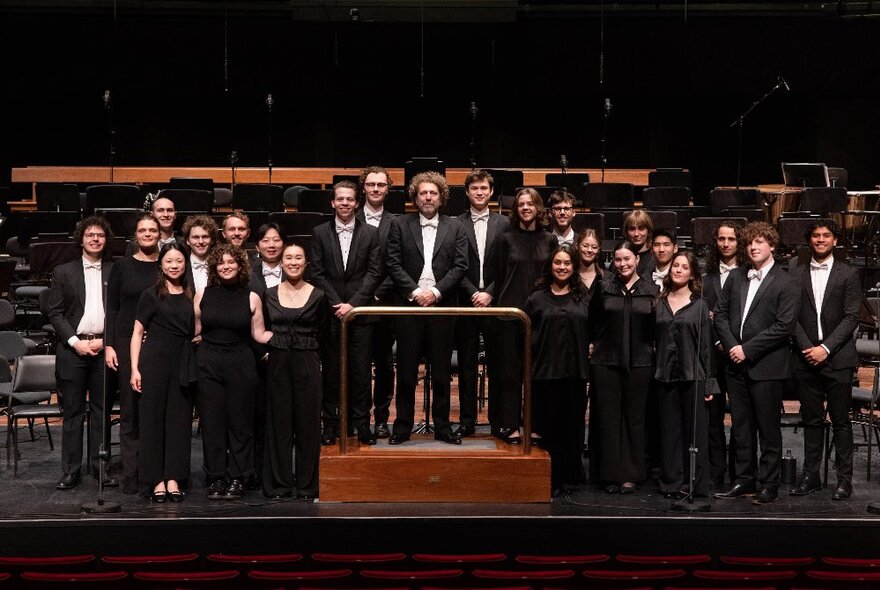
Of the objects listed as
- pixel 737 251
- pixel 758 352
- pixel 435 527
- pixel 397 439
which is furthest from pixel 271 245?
pixel 758 352

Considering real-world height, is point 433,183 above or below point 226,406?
above

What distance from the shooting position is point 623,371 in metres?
5.13

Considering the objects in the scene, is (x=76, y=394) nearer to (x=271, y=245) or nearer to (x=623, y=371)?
(x=271, y=245)

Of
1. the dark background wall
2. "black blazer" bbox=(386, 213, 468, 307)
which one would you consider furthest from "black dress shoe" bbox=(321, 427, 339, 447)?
the dark background wall

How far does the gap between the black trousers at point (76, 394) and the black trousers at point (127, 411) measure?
103mm

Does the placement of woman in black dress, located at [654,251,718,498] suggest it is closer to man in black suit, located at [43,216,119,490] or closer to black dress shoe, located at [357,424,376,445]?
black dress shoe, located at [357,424,376,445]

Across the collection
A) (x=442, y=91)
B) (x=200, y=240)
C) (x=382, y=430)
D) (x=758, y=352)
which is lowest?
(x=382, y=430)

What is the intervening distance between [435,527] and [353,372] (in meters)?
0.96

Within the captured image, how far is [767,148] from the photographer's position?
524 inches

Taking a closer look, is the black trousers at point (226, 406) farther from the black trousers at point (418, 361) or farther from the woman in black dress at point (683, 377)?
the woman in black dress at point (683, 377)

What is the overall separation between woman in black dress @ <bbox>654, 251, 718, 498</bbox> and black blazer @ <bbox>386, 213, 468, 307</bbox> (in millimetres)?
997

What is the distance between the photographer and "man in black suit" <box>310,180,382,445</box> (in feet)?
17.2

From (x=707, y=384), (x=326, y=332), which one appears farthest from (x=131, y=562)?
(x=707, y=384)

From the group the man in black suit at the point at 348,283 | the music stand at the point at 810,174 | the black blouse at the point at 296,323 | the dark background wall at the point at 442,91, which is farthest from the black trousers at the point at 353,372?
the dark background wall at the point at 442,91
